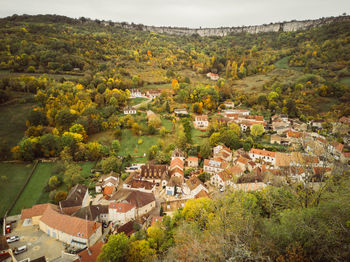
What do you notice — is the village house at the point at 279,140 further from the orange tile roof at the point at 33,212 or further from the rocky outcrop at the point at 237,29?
→ the rocky outcrop at the point at 237,29

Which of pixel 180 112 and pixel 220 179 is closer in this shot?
pixel 220 179

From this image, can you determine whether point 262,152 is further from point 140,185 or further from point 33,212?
point 33,212

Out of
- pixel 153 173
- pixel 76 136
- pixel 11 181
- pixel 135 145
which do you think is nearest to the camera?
pixel 11 181

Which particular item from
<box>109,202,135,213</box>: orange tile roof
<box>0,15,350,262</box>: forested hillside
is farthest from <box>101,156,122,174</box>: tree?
<box>109,202,135,213</box>: orange tile roof

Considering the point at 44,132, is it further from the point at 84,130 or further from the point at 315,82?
the point at 315,82

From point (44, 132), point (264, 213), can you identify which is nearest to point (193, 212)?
point (264, 213)

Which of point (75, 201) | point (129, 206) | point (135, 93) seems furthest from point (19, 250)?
point (135, 93)

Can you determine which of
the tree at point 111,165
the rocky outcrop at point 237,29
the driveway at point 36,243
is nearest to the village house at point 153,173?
the tree at point 111,165
